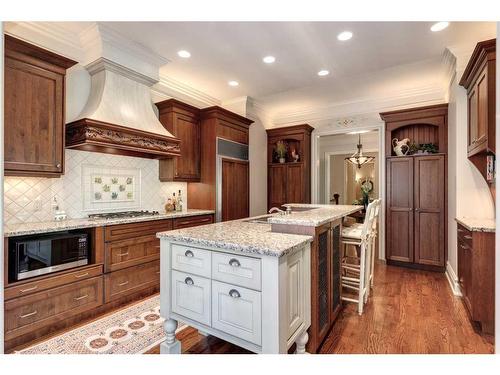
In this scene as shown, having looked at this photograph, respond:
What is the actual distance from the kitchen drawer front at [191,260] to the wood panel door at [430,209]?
3690mm

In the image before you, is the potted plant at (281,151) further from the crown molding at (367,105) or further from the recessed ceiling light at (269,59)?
the recessed ceiling light at (269,59)

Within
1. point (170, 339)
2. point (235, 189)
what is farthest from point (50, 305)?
point (235, 189)

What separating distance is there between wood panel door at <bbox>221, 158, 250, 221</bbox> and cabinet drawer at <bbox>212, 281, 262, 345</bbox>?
2485 millimetres

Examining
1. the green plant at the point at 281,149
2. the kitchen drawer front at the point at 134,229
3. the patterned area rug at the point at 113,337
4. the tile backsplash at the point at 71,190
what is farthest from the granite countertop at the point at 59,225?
the green plant at the point at 281,149

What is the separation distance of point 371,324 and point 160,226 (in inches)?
94.2

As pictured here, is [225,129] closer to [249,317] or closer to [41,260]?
[41,260]

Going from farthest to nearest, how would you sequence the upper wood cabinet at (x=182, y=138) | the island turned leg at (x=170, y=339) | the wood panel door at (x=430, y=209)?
the wood panel door at (x=430, y=209), the upper wood cabinet at (x=182, y=138), the island turned leg at (x=170, y=339)

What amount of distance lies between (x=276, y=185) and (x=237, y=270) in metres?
4.01

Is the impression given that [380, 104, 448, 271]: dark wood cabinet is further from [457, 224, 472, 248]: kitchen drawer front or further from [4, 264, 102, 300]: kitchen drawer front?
[4, 264, 102, 300]: kitchen drawer front

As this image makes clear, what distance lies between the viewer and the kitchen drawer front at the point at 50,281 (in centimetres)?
202

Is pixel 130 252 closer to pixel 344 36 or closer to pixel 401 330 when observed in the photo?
pixel 401 330

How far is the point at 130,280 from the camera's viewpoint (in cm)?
285

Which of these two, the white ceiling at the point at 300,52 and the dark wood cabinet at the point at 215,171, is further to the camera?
the dark wood cabinet at the point at 215,171

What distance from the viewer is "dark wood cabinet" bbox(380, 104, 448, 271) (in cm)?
391
